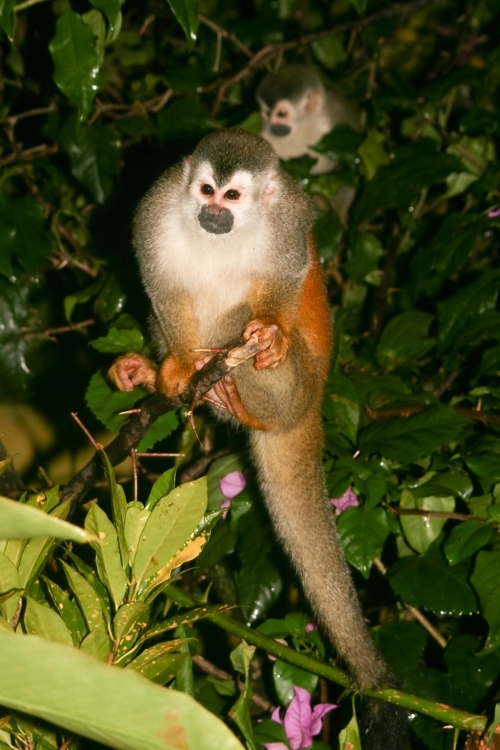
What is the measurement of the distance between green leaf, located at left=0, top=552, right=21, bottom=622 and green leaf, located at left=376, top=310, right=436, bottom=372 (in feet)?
5.59

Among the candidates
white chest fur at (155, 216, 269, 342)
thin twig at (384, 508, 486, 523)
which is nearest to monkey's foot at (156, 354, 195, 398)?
white chest fur at (155, 216, 269, 342)

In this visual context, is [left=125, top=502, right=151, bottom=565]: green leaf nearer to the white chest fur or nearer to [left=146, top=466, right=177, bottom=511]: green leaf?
[left=146, top=466, right=177, bottom=511]: green leaf

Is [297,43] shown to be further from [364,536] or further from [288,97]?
[364,536]

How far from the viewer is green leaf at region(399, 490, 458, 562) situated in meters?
2.07

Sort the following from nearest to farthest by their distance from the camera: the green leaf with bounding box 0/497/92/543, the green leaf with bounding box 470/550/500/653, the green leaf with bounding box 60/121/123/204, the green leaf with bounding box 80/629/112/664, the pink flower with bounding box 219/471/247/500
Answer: the green leaf with bounding box 0/497/92/543, the green leaf with bounding box 80/629/112/664, the green leaf with bounding box 470/550/500/653, the pink flower with bounding box 219/471/247/500, the green leaf with bounding box 60/121/123/204

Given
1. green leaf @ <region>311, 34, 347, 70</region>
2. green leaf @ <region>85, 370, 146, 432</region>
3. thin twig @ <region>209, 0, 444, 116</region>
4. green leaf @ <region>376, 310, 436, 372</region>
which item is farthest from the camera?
green leaf @ <region>311, 34, 347, 70</region>

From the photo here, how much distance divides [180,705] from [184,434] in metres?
1.82

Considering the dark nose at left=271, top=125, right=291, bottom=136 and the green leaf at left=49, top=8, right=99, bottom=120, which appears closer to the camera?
the green leaf at left=49, top=8, right=99, bottom=120

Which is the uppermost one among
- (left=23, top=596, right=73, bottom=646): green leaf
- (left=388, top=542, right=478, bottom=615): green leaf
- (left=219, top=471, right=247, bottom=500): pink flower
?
(left=23, top=596, right=73, bottom=646): green leaf

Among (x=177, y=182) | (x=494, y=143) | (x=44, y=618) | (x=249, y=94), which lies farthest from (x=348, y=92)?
(x=44, y=618)

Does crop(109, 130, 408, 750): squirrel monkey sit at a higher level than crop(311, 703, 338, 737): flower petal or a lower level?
higher

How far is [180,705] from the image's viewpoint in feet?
2.50

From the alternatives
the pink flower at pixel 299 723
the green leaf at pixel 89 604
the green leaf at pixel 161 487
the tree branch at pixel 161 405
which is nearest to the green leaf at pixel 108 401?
the tree branch at pixel 161 405

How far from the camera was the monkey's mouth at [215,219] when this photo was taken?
2072 mm
